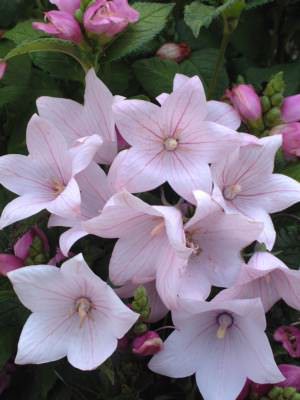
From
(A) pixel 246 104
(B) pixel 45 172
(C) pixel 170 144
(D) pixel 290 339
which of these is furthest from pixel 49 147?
(D) pixel 290 339

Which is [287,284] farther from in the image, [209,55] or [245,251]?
[209,55]

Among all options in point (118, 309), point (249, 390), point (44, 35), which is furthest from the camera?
point (44, 35)

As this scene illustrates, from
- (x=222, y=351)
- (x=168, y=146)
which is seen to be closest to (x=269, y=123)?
(x=168, y=146)

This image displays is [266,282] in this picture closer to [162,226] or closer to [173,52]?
[162,226]

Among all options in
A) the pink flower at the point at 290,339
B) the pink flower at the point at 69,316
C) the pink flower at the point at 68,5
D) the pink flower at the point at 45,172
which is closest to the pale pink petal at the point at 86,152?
the pink flower at the point at 45,172

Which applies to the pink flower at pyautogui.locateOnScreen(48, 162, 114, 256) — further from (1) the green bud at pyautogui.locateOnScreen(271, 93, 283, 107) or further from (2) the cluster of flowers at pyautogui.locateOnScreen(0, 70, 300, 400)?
(1) the green bud at pyautogui.locateOnScreen(271, 93, 283, 107)

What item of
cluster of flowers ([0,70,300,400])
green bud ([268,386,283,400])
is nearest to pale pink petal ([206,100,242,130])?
cluster of flowers ([0,70,300,400])

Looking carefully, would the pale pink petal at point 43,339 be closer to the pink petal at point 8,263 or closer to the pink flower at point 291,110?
the pink petal at point 8,263
